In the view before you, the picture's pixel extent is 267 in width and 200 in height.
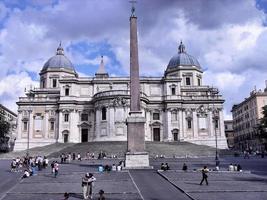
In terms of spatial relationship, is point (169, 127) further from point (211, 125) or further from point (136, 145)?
point (136, 145)

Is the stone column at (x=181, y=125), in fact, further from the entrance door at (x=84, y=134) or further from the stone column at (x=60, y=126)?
the stone column at (x=60, y=126)

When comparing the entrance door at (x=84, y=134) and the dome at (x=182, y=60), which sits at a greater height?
the dome at (x=182, y=60)

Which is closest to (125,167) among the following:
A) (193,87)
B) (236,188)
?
(236,188)

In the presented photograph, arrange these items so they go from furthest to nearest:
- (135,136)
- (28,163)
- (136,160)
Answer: (28,163) < (135,136) < (136,160)

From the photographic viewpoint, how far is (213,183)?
2055 cm

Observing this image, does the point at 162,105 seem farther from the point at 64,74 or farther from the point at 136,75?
the point at 136,75

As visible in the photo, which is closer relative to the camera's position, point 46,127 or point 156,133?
point 46,127

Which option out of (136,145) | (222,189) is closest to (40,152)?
(136,145)

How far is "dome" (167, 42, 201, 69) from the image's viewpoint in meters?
76.1

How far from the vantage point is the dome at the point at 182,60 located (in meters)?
76.1

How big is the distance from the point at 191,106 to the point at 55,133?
88.6ft

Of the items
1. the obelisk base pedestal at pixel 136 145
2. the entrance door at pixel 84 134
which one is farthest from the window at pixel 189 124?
the obelisk base pedestal at pixel 136 145

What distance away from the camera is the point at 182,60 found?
7638cm

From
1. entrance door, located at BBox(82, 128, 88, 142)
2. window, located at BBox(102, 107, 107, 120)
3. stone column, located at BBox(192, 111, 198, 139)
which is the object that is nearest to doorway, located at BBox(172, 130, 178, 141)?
stone column, located at BBox(192, 111, 198, 139)
